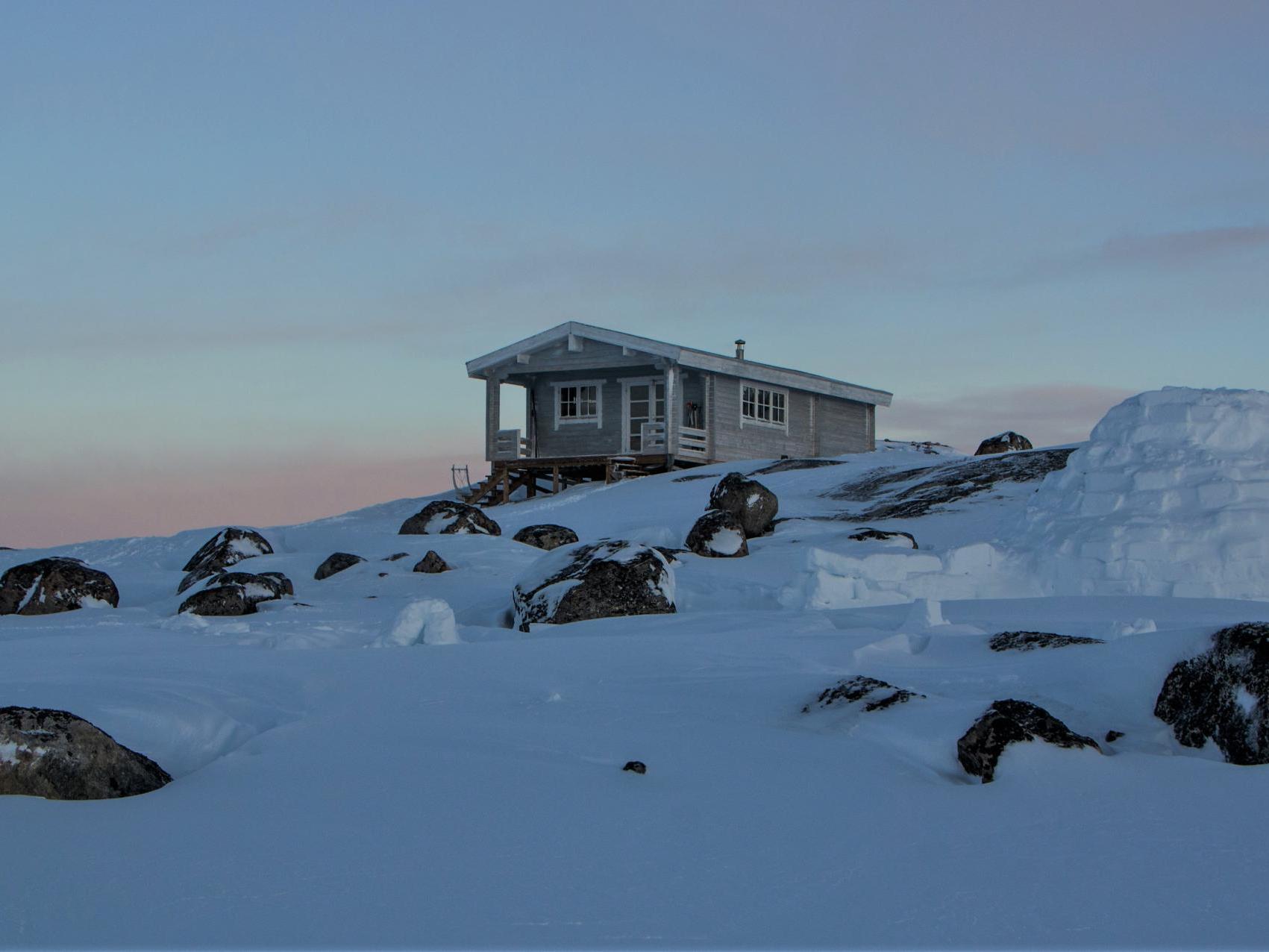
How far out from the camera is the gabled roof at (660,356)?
29062mm

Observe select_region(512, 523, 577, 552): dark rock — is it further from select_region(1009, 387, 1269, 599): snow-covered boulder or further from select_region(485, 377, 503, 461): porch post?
select_region(485, 377, 503, 461): porch post

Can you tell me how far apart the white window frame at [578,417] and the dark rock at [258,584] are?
18125 mm

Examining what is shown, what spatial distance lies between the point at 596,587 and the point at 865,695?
4856 mm

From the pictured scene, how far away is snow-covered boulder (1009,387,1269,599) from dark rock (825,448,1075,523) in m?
5.20

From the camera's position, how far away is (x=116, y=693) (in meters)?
5.99

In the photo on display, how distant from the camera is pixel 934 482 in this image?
19.9m

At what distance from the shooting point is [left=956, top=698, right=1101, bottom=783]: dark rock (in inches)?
180

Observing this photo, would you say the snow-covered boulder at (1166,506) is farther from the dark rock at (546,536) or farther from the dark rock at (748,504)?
the dark rock at (546,536)

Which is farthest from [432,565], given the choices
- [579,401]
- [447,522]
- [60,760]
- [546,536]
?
[579,401]

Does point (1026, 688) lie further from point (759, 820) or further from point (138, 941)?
point (138, 941)

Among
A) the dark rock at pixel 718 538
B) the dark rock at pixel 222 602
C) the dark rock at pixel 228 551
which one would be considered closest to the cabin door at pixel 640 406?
the dark rock at pixel 228 551

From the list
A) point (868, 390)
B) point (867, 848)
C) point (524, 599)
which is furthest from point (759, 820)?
point (868, 390)

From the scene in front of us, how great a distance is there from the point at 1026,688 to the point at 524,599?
17.7 feet

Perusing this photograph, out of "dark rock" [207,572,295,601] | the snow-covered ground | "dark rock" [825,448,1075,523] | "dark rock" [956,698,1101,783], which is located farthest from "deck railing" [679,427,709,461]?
"dark rock" [956,698,1101,783]
